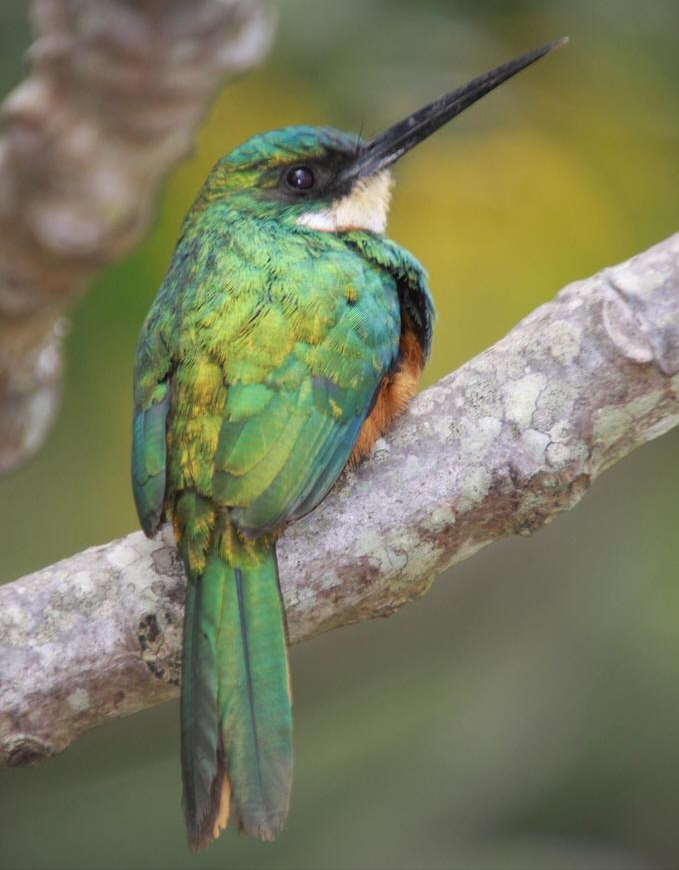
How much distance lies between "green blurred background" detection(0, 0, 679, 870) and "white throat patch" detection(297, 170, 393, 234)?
252 mm

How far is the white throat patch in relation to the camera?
3.40 m

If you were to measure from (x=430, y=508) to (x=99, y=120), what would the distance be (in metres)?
1.22

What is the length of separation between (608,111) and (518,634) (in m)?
1.57

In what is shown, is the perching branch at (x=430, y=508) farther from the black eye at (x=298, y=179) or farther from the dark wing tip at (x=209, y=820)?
the black eye at (x=298, y=179)

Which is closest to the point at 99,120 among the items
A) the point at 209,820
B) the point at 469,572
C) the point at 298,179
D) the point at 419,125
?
the point at 209,820

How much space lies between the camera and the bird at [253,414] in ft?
8.07

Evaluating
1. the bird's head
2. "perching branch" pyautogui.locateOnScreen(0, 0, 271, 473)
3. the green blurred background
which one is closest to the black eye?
the bird's head

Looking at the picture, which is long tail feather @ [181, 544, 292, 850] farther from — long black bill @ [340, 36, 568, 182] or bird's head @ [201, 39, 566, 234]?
long black bill @ [340, 36, 568, 182]

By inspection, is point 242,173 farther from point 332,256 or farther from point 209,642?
point 209,642

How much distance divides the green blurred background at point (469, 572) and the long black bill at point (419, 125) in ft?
0.75

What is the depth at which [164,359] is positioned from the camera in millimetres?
2934

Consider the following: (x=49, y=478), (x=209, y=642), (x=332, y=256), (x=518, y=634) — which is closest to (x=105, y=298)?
(x=49, y=478)

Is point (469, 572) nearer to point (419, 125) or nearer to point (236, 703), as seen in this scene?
point (419, 125)

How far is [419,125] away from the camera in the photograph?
3562mm
